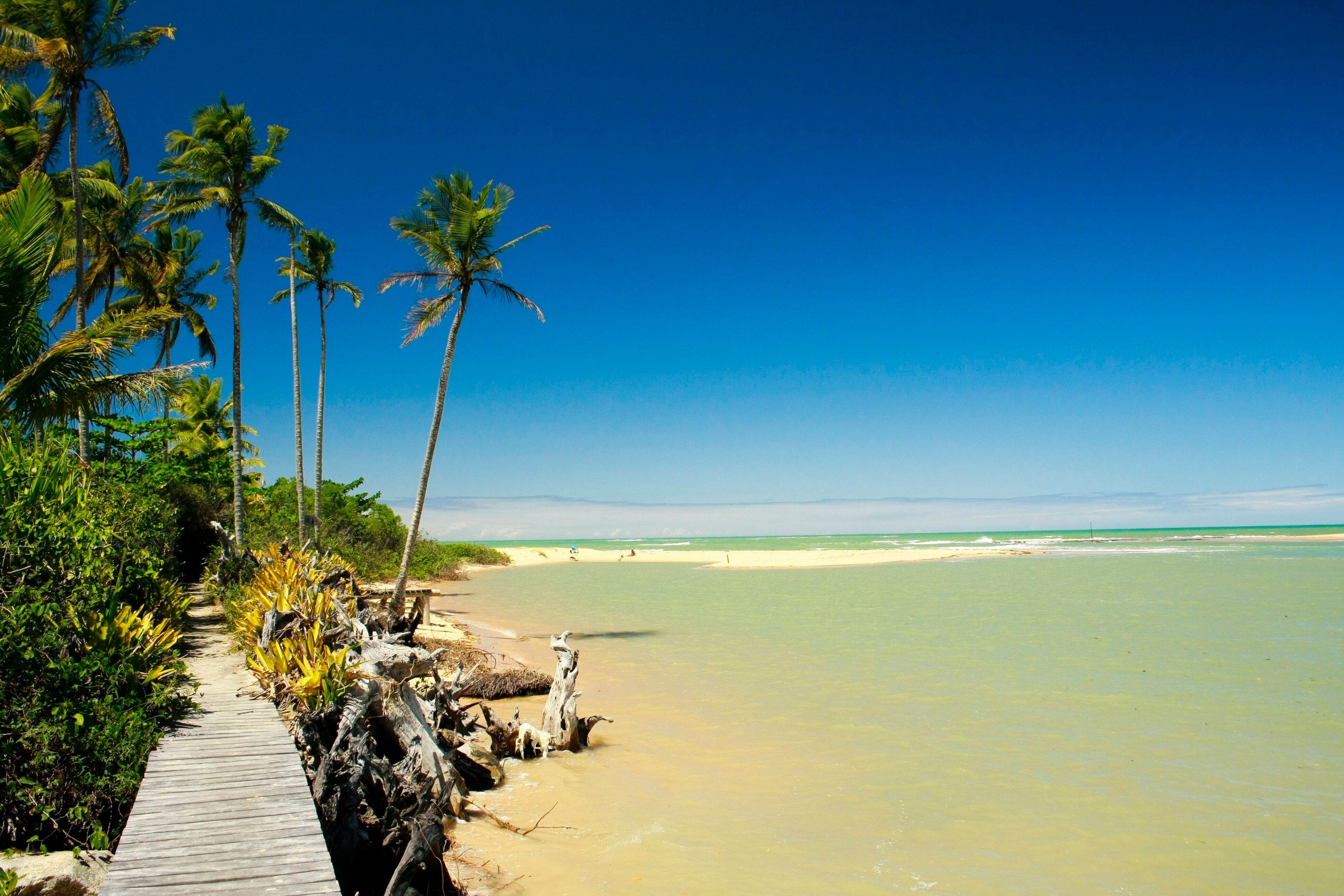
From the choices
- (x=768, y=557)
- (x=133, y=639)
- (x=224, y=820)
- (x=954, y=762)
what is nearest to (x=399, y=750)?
(x=224, y=820)

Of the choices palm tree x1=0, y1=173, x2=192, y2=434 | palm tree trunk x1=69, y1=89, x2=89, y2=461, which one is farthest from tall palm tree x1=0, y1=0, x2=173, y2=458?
palm tree x1=0, y1=173, x2=192, y2=434

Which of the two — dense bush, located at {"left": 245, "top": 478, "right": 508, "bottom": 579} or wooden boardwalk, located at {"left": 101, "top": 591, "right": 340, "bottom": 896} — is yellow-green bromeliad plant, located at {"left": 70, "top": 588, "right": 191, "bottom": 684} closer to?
wooden boardwalk, located at {"left": 101, "top": 591, "right": 340, "bottom": 896}

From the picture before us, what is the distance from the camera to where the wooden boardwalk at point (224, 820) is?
4.09m

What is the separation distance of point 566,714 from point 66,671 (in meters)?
5.16

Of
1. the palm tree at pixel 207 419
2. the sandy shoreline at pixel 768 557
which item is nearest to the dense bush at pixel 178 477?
the palm tree at pixel 207 419

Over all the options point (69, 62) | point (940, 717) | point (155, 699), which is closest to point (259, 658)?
point (155, 699)

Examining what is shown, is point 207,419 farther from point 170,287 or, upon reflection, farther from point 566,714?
point 566,714

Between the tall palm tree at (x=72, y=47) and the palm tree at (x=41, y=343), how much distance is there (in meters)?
5.62

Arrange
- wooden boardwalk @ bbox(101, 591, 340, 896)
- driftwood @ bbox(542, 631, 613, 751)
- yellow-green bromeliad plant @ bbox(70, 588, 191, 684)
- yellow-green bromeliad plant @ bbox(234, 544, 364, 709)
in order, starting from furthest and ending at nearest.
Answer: driftwood @ bbox(542, 631, 613, 751)
yellow-green bromeliad plant @ bbox(234, 544, 364, 709)
yellow-green bromeliad plant @ bbox(70, 588, 191, 684)
wooden boardwalk @ bbox(101, 591, 340, 896)

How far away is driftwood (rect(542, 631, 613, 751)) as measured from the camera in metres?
9.21

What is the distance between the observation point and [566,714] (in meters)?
9.27

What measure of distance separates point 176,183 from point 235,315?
3.56 meters

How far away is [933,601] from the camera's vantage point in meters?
24.4

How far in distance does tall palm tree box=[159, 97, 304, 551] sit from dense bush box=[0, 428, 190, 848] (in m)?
11.3
